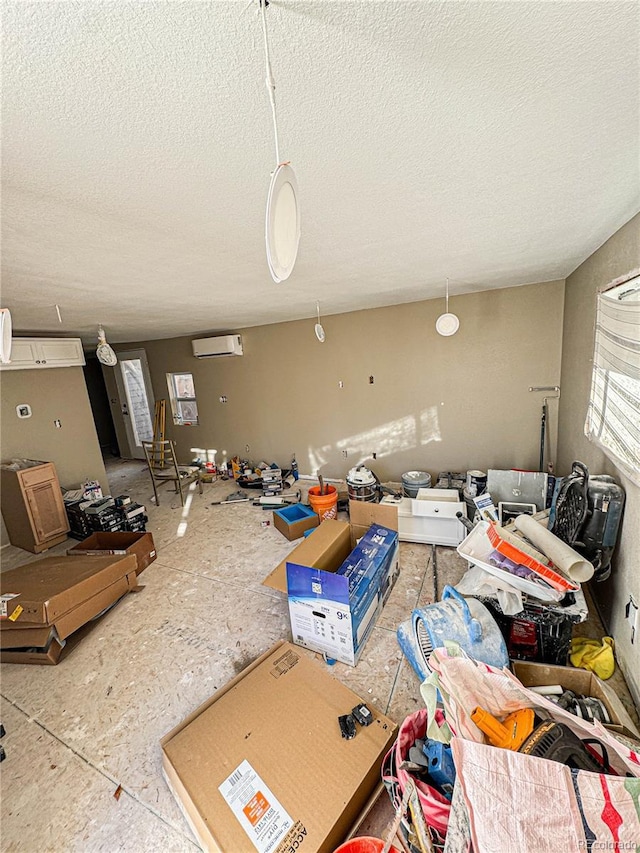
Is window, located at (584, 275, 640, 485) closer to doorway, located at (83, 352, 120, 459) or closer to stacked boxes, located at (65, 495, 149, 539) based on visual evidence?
stacked boxes, located at (65, 495, 149, 539)

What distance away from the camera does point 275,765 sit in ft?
4.35

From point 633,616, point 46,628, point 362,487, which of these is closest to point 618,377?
point 633,616

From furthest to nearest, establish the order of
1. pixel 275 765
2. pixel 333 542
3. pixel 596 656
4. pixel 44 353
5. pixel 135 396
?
1. pixel 135 396
2. pixel 44 353
3. pixel 333 542
4. pixel 596 656
5. pixel 275 765

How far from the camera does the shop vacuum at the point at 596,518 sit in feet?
5.86

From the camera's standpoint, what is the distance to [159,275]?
210 cm

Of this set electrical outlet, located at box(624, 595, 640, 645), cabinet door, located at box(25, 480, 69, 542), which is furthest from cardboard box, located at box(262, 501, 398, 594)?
cabinet door, located at box(25, 480, 69, 542)

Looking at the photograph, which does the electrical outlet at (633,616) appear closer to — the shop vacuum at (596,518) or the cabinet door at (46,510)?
the shop vacuum at (596,518)

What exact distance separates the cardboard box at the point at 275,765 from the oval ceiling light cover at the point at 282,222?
5.81 ft

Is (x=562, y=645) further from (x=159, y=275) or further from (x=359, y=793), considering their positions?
(x=159, y=275)

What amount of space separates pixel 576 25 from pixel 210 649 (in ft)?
9.59

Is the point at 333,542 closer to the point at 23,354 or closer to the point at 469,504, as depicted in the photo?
the point at 469,504

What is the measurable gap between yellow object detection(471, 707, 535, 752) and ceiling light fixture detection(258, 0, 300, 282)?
1493 mm

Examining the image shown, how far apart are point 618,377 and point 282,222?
1.91 metres

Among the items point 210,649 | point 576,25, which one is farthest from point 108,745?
→ point 576,25
